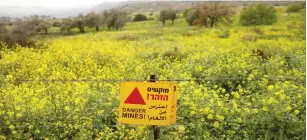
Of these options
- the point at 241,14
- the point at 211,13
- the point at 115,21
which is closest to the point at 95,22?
Result: the point at 115,21

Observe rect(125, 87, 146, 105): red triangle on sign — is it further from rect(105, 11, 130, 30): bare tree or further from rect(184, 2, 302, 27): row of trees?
rect(105, 11, 130, 30): bare tree

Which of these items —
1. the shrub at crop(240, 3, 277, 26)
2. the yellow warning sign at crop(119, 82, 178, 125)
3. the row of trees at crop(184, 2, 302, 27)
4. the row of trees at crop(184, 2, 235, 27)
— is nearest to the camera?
the yellow warning sign at crop(119, 82, 178, 125)

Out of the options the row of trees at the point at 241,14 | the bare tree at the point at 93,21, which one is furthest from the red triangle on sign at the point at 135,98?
the bare tree at the point at 93,21

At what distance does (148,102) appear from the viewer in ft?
13.8

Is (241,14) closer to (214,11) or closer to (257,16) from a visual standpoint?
(257,16)

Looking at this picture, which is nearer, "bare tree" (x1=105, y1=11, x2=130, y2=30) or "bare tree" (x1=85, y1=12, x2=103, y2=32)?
"bare tree" (x1=105, y1=11, x2=130, y2=30)

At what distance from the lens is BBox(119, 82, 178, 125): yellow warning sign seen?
4.16 metres

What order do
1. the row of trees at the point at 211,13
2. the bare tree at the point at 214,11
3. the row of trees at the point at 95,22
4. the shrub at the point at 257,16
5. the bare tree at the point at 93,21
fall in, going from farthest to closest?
the bare tree at the point at 93,21 → the row of trees at the point at 95,22 → the row of trees at the point at 211,13 → the bare tree at the point at 214,11 → the shrub at the point at 257,16

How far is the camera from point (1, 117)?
668 centimetres

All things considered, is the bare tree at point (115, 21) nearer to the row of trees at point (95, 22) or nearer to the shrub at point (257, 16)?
the row of trees at point (95, 22)

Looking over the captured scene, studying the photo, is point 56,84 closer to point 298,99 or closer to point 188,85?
point 188,85

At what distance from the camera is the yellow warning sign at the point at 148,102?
4160 millimetres

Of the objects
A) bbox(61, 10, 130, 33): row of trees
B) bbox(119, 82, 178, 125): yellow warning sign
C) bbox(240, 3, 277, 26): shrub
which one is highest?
bbox(119, 82, 178, 125): yellow warning sign

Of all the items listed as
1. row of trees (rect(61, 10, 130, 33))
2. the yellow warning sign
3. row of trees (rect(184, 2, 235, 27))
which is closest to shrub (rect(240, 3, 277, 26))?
row of trees (rect(184, 2, 235, 27))
